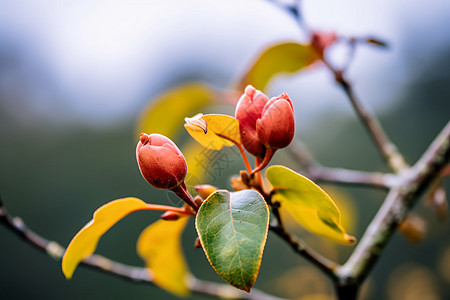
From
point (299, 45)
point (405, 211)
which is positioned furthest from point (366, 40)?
point (405, 211)

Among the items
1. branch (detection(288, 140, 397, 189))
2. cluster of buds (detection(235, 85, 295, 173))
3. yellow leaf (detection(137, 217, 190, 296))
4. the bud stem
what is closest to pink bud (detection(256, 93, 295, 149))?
cluster of buds (detection(235, 85, 295, 173))

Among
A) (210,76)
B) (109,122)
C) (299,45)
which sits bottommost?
(109,122)

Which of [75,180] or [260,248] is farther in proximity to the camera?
[75,180]

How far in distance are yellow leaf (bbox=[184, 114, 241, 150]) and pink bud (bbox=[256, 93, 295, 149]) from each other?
4 cm

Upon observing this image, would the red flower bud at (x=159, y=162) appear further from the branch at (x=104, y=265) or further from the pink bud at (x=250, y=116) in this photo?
the branch at (x=104, y=265)

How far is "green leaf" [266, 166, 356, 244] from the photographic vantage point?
1.22 ft

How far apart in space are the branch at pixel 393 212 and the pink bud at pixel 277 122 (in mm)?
283

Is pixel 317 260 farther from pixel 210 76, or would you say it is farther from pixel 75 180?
pixel 210 76

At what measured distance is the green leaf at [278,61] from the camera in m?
0.82

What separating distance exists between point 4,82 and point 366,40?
4.83 metres

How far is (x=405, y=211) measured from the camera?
598 millimetres

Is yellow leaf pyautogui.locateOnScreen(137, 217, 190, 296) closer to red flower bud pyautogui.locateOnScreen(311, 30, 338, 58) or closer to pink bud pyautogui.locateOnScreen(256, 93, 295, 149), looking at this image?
pink bud pyautogui.locateOnScreen(256, 93, 295, 149)

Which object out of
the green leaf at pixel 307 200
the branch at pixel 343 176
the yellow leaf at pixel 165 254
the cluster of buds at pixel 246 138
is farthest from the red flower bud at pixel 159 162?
the branch at pixel 343 176

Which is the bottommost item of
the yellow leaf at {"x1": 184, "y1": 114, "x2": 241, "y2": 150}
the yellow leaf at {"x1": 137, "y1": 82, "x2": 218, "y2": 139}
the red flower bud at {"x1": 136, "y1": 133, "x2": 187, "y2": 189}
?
the yellow leaf at {"x1": 137, "y1": 82, "x2": 218, "y2": 139}
